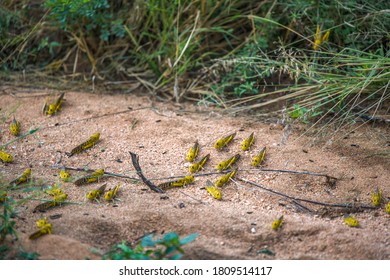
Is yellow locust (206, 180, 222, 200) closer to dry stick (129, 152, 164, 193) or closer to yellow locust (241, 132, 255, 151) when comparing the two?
dry stick (129, 152, 164, 193)

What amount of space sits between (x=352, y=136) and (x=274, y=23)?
1.11m

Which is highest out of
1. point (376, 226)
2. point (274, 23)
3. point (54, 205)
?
point (274, 23)

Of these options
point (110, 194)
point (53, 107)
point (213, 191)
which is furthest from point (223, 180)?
point (53, 107)

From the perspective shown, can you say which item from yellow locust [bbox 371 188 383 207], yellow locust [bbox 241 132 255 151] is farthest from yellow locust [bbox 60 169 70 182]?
yellow locust [bbox 371 188 383 207]

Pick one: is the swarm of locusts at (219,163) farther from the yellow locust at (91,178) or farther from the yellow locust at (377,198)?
the yellow locust at (377,198)

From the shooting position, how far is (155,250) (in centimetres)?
265

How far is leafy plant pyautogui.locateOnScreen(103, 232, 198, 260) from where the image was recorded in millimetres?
2496

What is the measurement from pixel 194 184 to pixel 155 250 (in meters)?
0.90

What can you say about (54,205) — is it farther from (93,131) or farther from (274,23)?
(274,23)

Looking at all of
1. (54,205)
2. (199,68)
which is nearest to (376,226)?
(54,205)

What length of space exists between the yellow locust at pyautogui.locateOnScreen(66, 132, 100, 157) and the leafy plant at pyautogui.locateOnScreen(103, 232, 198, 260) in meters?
1.27

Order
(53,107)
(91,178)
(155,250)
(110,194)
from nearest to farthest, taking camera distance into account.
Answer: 1. (155,250)
2. (110,194)
3. (91,178)
4. (53,107)

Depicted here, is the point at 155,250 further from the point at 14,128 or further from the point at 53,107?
the point at 53,107

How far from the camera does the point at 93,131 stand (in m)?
4.14
